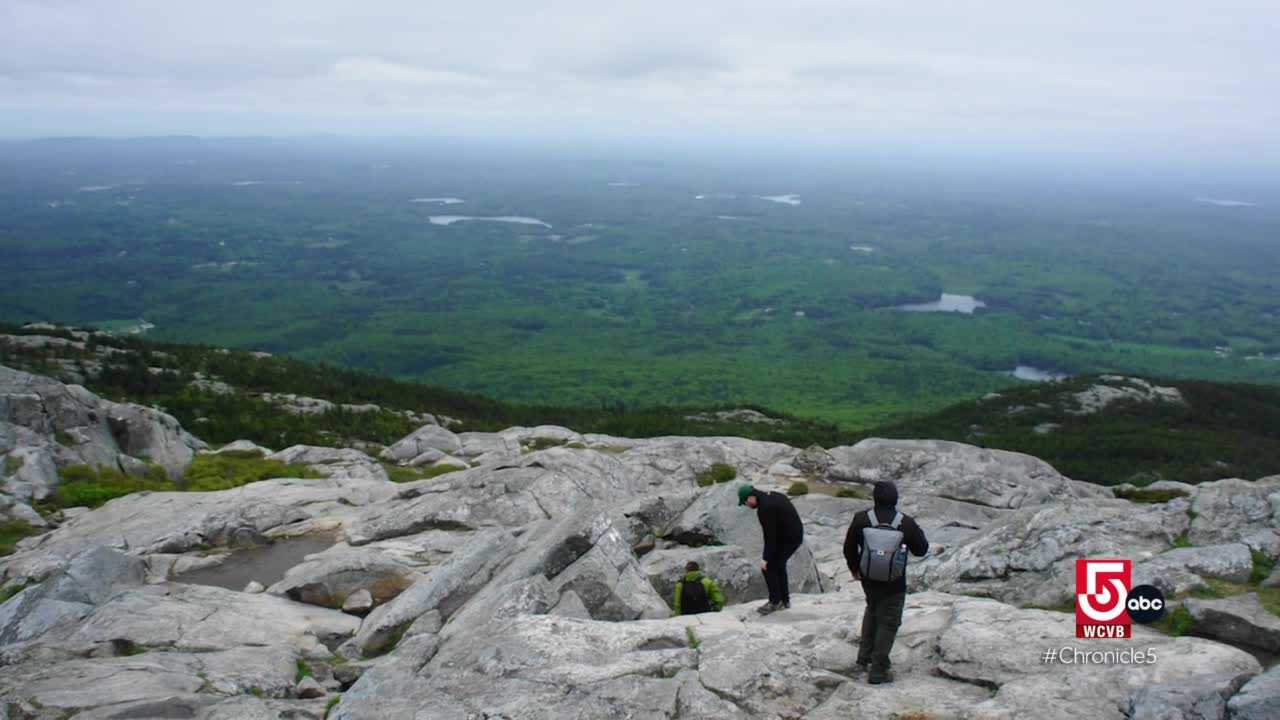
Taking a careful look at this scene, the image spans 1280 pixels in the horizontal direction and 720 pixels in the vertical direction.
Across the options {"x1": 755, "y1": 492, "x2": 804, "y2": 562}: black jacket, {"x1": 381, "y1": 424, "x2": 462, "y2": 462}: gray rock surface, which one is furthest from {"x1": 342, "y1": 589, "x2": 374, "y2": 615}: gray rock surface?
{"x1": 381, "y1": 424, "x2": 462, "y2": 462}: gray rock surface

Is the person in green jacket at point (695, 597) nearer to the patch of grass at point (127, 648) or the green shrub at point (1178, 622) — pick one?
the green shrub at point (1178, 622)

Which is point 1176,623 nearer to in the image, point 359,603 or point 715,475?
point 359,603

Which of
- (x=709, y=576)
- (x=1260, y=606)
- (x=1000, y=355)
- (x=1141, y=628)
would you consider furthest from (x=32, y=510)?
(x=1000, y=355)

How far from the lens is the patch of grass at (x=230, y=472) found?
103 feet

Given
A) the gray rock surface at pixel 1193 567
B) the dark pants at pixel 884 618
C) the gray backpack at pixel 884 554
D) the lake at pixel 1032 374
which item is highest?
the gray backpack at pixel 884 554

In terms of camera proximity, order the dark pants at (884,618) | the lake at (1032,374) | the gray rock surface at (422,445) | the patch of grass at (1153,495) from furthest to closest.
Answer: the lake at (1032,374) → the gray rock surface at (422,445) → the patch of grass at (1153,495) → the dark pants at (884,618)

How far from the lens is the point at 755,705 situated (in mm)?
11000

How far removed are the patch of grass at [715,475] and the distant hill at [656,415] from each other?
56.0 feet

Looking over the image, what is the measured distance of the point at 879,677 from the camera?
11297mm

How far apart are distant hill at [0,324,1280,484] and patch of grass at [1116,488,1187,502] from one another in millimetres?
13603

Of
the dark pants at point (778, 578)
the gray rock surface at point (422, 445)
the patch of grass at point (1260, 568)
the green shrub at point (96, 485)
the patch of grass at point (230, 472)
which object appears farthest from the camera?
the gray rock surface at point (422, 445)

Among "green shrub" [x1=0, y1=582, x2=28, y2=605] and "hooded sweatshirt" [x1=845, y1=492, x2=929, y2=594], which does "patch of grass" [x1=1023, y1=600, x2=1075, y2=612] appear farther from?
"green shrub" [x1=0, y1=582, x2=28, y2=605]

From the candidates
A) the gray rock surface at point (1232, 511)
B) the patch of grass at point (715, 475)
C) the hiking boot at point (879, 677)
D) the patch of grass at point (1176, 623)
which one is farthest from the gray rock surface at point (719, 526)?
the patch of grass at point (715, 475)

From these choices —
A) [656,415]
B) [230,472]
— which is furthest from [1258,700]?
[656,415]
